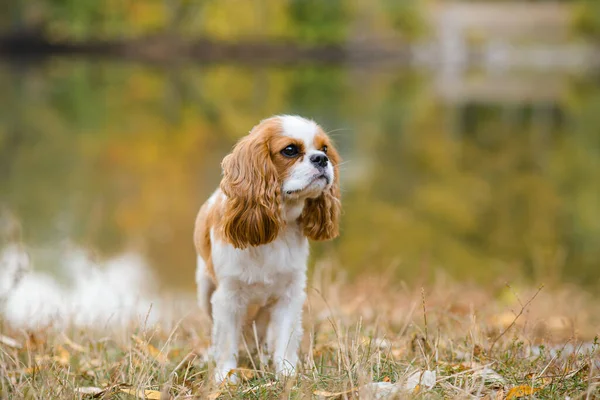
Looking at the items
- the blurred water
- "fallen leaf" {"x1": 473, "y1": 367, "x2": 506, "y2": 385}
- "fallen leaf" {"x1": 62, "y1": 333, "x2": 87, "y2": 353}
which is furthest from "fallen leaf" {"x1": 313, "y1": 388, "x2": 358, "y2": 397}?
the blurred water

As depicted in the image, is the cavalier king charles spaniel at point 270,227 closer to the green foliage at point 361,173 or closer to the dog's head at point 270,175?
the dog's head at point 270,175

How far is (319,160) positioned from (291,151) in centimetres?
14

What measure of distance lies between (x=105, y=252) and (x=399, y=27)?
163 feet

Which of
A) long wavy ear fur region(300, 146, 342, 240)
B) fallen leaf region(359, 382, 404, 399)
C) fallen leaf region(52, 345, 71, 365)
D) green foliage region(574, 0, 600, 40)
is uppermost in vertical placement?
green foliage region(574, 0, 600, 40)

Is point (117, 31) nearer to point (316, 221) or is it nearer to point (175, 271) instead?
point (175, 271)

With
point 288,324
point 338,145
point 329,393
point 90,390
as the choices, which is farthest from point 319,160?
point 338,145

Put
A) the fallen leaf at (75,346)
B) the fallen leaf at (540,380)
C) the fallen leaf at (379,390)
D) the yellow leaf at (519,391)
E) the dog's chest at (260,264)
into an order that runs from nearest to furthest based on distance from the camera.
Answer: the fallen leaf at (379,390) < the yellow leaf at (519,391) < the fallen leaf at (540,380) < the dog's chest at (260,264) < the fallen leaf at (75,346)

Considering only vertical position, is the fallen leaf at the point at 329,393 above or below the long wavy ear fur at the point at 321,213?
below

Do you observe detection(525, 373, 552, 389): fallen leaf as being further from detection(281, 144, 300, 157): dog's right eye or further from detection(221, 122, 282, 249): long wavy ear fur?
detection(281, 144, 300, 157): dog's right eye

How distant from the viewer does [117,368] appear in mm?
3441

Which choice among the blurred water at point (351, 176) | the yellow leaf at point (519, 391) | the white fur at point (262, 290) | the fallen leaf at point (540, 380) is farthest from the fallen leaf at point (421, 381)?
the blurred water at point (351, 176)

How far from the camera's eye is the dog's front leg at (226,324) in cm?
356

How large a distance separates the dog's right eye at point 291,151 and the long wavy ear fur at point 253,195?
3.0 inches

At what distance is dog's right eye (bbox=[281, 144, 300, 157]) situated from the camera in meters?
3.40
